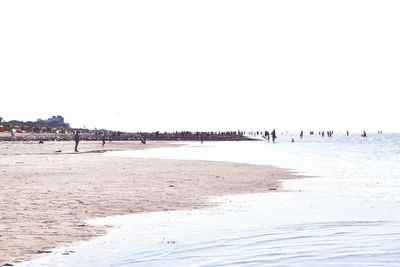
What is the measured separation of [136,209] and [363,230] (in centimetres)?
553

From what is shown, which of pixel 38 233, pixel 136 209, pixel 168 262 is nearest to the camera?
pixel 168 262

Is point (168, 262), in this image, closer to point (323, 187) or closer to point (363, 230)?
point (363, 230)

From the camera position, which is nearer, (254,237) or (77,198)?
(254,237)

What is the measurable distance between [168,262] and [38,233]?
323 cm

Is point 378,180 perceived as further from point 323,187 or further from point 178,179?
point 178,179

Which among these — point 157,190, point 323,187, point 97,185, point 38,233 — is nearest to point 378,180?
point 323,187

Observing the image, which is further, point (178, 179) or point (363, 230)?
point (178, 179)

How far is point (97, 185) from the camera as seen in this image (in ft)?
59.3

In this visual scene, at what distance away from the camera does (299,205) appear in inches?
537

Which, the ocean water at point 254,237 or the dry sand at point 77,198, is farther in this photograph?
the dry sand at point 77,198

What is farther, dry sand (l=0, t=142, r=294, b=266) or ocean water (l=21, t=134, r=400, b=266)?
dry sand (l=0, t=142, r=294, b=266)

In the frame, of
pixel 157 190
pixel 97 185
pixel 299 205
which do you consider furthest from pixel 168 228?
pixel 97 185

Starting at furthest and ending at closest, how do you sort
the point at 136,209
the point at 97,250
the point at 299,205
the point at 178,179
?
the point at 178,179 → the point at 299,205 → the point at 136,209 → the point at 97,250

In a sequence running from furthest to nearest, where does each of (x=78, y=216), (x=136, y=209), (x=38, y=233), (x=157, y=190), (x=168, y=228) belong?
(x=157, y=190) → (x=136, y=209) → (x=78, y=216) → (x=168, y=228) → (x=38, y=233)
